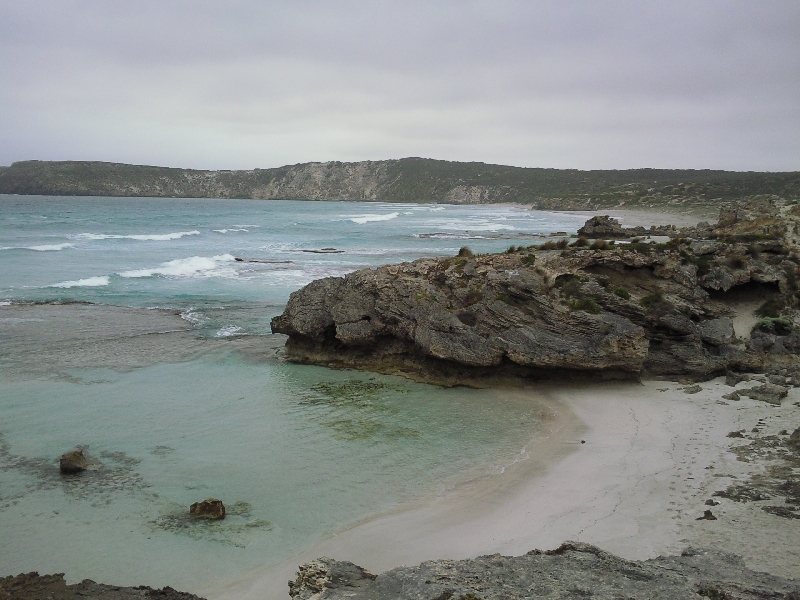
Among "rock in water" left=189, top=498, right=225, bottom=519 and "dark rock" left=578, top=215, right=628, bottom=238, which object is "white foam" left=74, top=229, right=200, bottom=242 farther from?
"rock in water" left=189, top=498, right=225, bottom=519

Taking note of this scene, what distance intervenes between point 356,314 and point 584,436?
24.4 ft

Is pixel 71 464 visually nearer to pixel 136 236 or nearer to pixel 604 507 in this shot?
pixel 604 507

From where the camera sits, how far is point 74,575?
8.41 m

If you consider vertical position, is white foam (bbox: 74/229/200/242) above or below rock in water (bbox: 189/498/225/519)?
above

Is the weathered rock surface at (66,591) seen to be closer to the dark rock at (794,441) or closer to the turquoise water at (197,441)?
the turquoise water at (197,441)

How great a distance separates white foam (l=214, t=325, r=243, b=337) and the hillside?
276ft

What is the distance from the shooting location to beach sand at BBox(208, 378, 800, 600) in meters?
8.49

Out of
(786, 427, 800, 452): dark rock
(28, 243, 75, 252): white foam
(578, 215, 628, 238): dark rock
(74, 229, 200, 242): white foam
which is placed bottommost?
(786, 427, 800, 452): dark rock

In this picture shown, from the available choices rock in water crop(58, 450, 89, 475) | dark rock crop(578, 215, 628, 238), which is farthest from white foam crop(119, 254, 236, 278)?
rock in water crop(58, 450, 89, 475)

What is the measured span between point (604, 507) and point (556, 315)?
6560 mm

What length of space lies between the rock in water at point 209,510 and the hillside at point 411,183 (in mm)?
95008

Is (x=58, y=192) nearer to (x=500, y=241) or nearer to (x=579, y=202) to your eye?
(x=579, y=202)

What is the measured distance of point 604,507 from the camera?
393 inches

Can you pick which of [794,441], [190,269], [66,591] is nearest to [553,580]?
[66,591]
